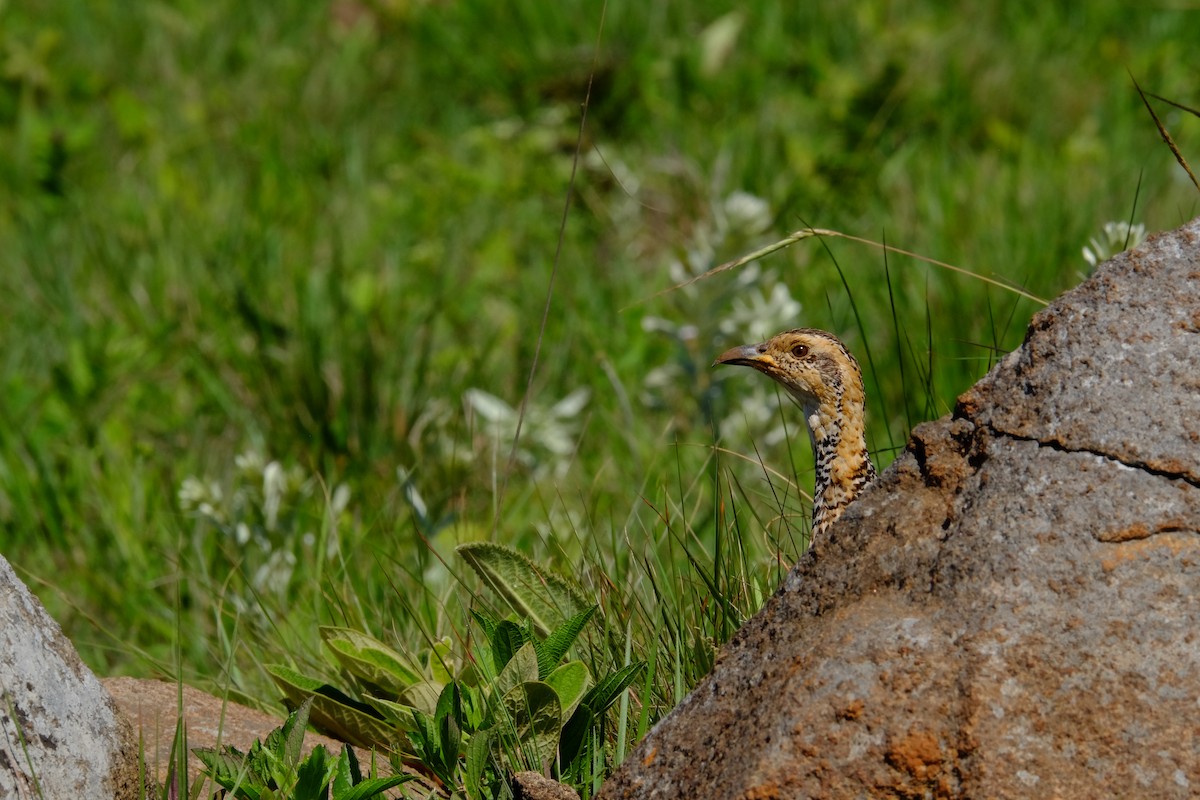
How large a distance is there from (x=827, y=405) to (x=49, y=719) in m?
1.68

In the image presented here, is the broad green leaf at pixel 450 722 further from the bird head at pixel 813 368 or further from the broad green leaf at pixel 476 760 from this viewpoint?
the bird head at pixel 813 368

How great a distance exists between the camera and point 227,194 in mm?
7875

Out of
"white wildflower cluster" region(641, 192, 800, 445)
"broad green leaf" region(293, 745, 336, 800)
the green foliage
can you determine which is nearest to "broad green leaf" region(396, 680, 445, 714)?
the green foliage

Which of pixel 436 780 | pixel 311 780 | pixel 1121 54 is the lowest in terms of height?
pixel 311 780

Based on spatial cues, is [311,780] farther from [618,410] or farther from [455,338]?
[455,338]

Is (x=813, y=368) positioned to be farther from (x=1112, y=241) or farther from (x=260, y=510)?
(x=260, y=510)

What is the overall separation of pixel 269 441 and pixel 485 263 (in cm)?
187

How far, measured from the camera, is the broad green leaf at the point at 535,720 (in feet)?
9.59

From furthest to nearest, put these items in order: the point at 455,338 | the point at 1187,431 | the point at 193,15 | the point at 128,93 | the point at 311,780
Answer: the point at 193,15, the point at 128,93, the point at 455,338, the point at 311,780, the point at 1187,431

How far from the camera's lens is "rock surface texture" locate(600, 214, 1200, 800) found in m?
2.34

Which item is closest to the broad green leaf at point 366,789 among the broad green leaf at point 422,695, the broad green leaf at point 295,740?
the broad green leaf at point 295,740

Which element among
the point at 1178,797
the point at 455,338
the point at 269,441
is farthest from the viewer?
the point at 455,338

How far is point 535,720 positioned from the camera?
2973mm

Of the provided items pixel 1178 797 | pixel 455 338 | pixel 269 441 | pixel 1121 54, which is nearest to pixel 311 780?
pixel 1178 797
